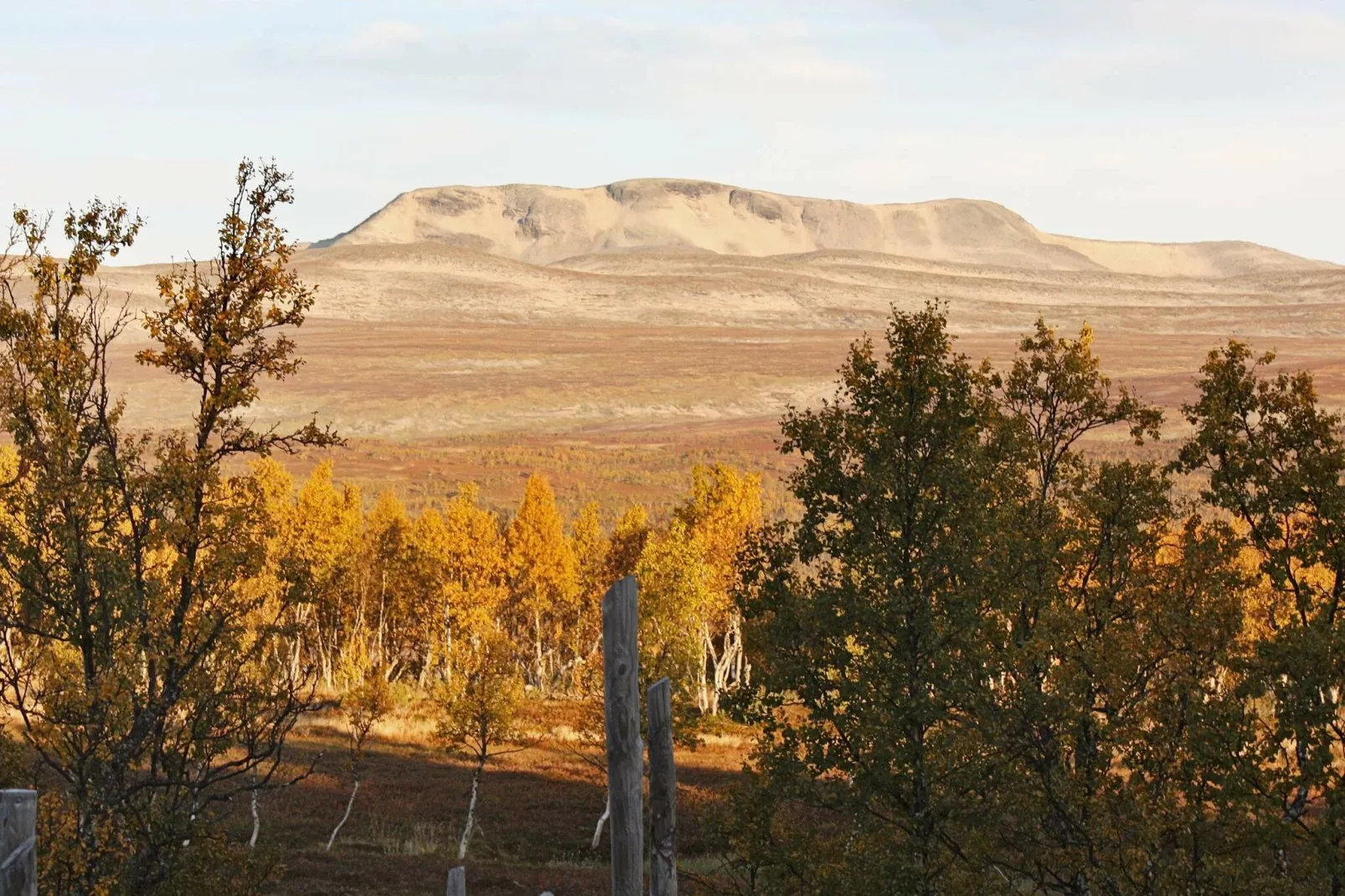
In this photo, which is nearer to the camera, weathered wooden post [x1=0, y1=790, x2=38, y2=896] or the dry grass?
weathered wooden post [x1=0, y1=790, x2=38, y2=896]

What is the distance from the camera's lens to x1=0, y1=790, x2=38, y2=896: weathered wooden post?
261 inches

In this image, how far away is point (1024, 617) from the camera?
20781mm

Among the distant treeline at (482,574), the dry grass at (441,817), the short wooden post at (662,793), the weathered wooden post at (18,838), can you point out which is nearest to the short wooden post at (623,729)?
the short wooden post at (662,793)

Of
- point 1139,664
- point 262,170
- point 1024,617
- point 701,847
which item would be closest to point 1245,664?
point 1139,664

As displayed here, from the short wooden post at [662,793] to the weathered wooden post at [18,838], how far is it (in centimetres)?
392

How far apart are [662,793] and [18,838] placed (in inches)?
169

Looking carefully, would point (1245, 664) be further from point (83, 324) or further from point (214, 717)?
point (83, 324)

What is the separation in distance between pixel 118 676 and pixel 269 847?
3.37 m

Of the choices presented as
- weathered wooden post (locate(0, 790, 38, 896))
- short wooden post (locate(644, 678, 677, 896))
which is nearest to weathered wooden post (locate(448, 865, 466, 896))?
short wooden post (locate(644, 678, 677, 896))

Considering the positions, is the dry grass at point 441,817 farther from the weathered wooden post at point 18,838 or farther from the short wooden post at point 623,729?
the weathered wooden post at point 18,838

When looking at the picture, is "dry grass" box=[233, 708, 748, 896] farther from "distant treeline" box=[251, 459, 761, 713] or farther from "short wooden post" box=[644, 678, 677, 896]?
"short wooden post" box=[644, 678, 677, 896]

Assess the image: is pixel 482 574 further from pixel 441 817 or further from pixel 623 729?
pixel 623 729

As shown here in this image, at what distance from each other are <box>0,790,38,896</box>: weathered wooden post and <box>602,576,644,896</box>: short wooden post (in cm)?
345

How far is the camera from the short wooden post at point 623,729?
28.2 feet
